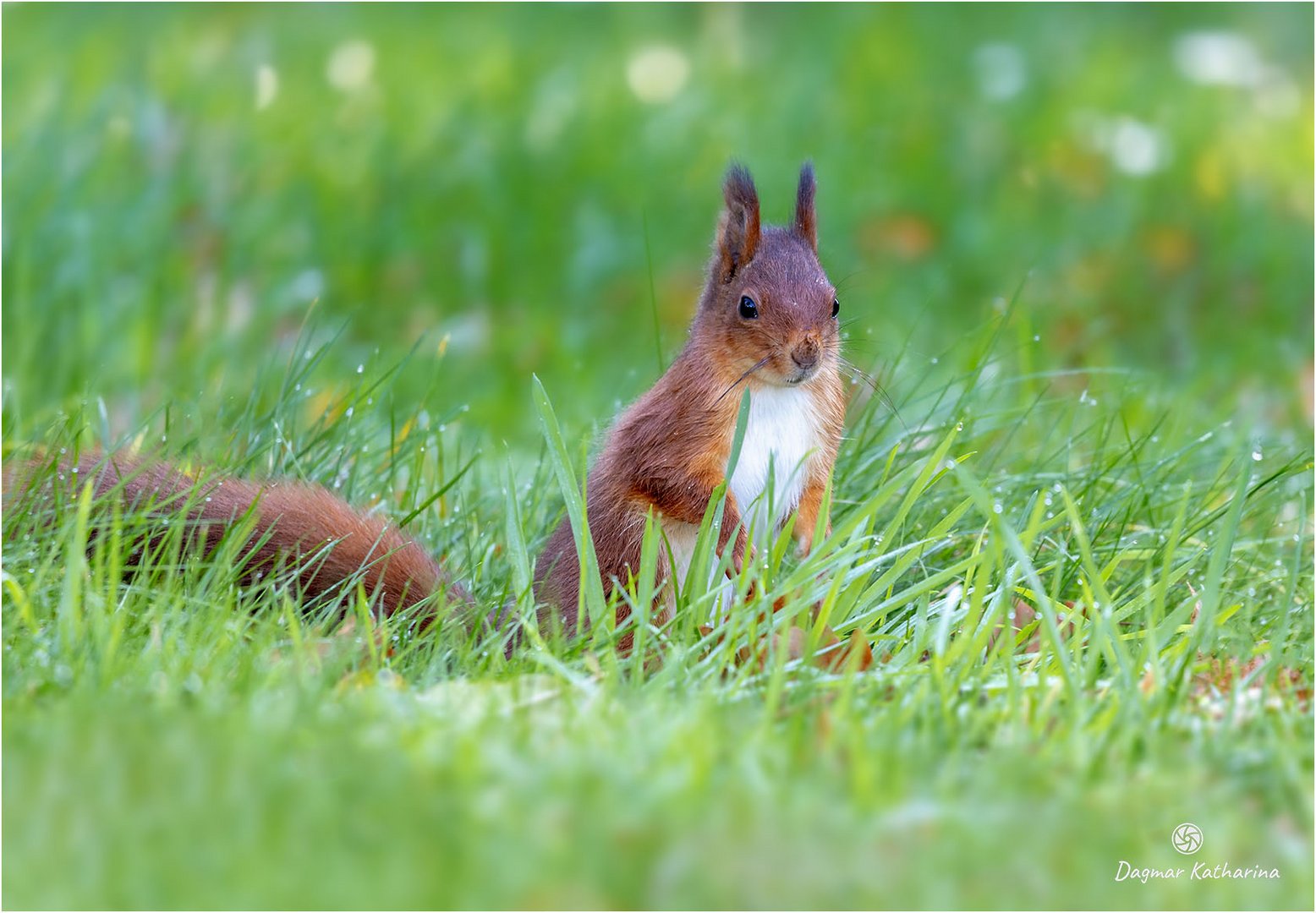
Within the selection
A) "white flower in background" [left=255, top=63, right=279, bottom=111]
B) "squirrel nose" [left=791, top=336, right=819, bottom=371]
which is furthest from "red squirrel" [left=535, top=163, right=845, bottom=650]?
"white flower in background" [left=255, top=63, right=279, bottom=111]

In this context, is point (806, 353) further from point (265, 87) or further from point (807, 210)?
point (265, 87)

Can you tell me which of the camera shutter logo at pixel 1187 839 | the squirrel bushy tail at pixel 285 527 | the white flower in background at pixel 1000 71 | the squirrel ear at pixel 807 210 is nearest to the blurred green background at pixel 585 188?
the white flower in background at pixel 1000 71

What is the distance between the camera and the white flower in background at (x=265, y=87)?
5.82 metres

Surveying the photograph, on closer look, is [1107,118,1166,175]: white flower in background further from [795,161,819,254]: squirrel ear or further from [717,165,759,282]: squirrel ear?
[717,165,759,282]: squirrel ear

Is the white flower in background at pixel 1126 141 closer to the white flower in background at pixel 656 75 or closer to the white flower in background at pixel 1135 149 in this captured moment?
the white flower in background at pixel 1135 149

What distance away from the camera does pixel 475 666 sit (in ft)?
8.84

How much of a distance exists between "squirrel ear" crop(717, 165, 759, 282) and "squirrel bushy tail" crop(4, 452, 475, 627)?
859mm

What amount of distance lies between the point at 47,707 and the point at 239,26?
6878 millimetres

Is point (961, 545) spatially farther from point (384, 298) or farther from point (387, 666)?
point (384, 298)

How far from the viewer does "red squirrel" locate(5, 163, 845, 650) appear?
3057mm

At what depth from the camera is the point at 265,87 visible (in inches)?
231

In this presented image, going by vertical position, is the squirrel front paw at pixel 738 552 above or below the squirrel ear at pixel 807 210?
below

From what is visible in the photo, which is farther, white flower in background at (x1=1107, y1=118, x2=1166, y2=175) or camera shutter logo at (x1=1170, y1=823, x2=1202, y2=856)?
white flower in background at (x1=1107, y1=118, x2=1166, y2=175)

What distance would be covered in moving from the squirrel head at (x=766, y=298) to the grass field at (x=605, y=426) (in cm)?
30
